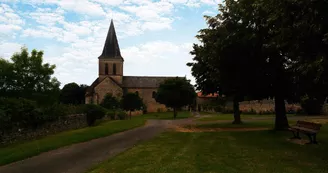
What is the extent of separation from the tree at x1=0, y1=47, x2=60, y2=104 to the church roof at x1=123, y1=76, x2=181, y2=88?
31390 mm

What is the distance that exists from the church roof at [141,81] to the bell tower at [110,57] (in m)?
6.85

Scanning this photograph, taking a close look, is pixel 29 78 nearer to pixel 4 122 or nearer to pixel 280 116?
pixel 4 122

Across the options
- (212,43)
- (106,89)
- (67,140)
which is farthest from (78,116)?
(106,89)

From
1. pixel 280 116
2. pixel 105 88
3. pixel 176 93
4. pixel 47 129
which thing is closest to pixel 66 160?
pixel 47 129

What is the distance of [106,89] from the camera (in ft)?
228

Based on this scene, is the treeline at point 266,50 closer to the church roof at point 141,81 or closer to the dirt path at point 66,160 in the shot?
the dirt path at point 66,160

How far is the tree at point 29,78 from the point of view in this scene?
4203cm

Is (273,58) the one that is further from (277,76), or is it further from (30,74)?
(30,74)

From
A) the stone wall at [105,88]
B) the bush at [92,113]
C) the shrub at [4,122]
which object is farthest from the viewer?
the stone wall at [105,88]

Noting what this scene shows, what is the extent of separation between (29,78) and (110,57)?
28.8m

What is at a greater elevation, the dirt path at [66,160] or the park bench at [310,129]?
the park bench at [310,129]

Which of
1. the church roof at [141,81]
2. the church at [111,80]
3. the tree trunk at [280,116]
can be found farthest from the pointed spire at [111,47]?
the tree trunk at [280,116]

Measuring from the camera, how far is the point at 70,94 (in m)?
84.8

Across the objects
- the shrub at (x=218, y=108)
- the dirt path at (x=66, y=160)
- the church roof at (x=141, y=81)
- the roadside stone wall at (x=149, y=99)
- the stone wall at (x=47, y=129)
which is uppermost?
the church roof at (x=141, y=81)
